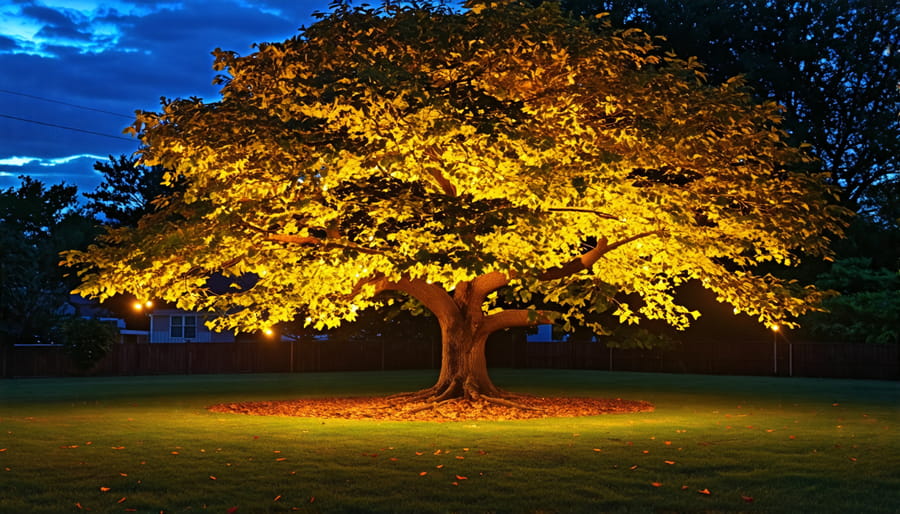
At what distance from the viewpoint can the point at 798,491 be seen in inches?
433

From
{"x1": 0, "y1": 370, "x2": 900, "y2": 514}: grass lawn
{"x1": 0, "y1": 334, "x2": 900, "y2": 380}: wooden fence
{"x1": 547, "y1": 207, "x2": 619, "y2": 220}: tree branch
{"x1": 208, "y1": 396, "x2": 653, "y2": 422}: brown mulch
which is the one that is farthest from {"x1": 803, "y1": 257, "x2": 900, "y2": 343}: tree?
{"x1": 547, "y1": 207, "x2": 619, "y2": 220}: tree branch

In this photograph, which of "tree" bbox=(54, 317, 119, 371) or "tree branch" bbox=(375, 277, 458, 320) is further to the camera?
"tree" bbox=(54, 317, 119, 371)

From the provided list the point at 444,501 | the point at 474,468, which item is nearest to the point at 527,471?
the point at 474,468

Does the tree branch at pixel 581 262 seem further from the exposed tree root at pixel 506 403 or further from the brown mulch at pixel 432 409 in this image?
the brown mulch at pixel 432 409

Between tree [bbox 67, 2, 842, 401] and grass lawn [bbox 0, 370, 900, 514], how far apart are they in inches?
122

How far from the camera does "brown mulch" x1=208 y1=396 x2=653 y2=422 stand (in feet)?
72.1

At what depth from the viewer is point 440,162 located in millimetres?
19328

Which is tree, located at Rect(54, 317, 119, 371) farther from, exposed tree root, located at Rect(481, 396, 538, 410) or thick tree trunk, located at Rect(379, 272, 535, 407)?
exposed tree root, located at Rect(481, 396, 538, 410)

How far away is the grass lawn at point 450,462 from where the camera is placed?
10375mm

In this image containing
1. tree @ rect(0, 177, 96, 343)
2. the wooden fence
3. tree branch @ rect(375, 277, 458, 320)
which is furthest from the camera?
tree @ rect(0, 177, 96, 343)

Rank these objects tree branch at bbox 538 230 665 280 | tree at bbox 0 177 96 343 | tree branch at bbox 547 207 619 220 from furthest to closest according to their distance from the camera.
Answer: tree at bbox 0 177 96 343 < tree branch at bbox 538 230 665 280 < tree branch at bbox 547 207 619 220

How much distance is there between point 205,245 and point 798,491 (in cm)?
1294

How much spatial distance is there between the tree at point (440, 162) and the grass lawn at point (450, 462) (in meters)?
3.10

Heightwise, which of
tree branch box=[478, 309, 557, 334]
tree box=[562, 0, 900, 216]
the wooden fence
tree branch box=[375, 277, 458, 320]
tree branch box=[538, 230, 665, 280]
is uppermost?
tree box=[562, 0, 900, 216]
